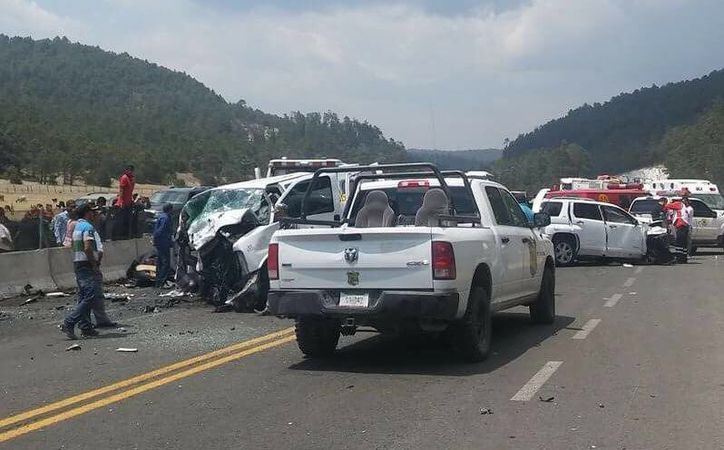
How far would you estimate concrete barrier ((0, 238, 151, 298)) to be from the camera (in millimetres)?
15904

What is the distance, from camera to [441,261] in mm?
8336

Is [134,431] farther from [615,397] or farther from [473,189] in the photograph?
[473,189]

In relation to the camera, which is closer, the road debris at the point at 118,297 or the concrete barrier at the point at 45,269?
the road debris at the point at 118,297

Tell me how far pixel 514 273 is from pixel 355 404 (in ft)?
11.9

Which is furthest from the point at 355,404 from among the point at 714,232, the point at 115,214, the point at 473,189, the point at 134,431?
the point at 714,232

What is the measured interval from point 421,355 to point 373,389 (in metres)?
1.79

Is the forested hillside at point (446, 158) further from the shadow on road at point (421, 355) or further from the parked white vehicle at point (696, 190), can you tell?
the parked white vehicle at point (696, 190)

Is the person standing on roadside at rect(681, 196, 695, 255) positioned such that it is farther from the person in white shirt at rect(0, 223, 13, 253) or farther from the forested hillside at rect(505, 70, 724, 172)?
the forested hillside at rect(505, 70, 724, 172)

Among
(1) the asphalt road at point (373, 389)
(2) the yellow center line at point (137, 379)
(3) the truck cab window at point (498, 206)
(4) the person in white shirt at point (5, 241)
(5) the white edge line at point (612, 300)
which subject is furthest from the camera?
(4) the person in white shirt at point (5, 241)

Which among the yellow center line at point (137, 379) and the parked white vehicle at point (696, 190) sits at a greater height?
the parked white vehicle at point (696, 190)

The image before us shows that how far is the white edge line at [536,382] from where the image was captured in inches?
297

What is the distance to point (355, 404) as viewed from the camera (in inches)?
290

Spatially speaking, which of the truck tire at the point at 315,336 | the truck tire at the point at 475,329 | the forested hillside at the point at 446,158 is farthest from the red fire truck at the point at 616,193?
the truck tire at the point at 315,336

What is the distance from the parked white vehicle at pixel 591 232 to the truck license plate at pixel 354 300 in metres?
14.9
